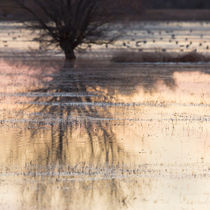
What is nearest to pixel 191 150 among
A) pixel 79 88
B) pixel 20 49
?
pixel 79 88

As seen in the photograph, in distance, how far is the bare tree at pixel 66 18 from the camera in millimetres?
25750

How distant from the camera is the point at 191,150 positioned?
11.4 meters

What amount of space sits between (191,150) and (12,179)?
12.3ft

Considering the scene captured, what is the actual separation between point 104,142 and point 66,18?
14848 millimetres

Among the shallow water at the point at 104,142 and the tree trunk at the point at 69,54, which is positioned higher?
the shallow water at the point at 104,142

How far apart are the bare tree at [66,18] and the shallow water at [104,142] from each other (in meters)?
5.24

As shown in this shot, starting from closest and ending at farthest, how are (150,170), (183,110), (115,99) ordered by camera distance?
1. (150,170)
2. (183,110)
3. (115,99)

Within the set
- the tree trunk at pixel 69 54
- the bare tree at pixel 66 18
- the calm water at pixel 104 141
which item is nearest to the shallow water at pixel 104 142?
the calm water at pixel 104 141

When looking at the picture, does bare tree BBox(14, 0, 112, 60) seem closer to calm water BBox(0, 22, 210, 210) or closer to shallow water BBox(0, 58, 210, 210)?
calm water BBox(0, 22, 210, 210)

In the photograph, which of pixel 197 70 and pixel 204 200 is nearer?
pixel 204 200

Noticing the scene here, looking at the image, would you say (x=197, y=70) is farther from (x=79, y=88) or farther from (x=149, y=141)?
(x=149, y=141)

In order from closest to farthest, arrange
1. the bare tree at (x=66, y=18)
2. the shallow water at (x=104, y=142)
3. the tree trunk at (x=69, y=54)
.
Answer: the shallow water at (x=104, y=142) < the bare tree at (x=66, y=18) < the tree trunk at (x=69, y=54)

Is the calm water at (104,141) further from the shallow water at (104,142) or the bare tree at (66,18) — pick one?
the bare tree at (66,18)

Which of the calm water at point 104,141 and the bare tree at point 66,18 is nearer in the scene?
the calm water at point 104,141
